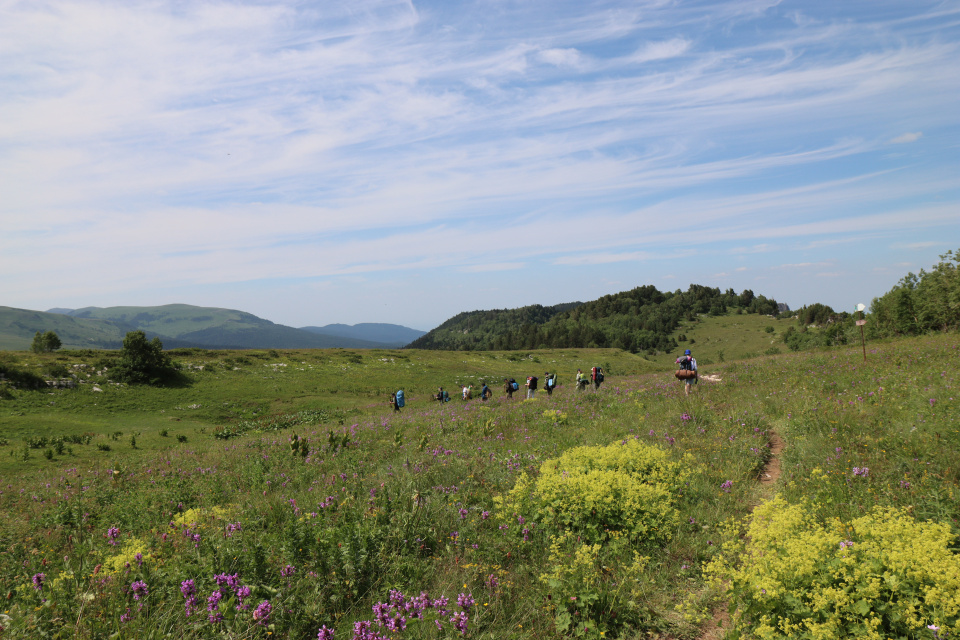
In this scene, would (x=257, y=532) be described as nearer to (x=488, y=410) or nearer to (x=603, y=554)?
(x=603, y=554)

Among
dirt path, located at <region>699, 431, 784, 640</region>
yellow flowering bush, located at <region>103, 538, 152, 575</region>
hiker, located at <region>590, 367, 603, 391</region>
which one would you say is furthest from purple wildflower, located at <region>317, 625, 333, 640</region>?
hiker, located at <region>590, 367, 603, 391</region>

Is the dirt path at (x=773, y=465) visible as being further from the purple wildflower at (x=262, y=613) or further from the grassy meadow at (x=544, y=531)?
the purple wildflower at (x=262, y=613)

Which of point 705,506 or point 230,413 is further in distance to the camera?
point 230,413

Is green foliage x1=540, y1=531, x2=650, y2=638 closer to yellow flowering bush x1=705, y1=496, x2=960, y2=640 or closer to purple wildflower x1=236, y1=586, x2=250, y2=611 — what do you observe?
yellow flowering bush x1=705, y1=496, x2=960, y2=640

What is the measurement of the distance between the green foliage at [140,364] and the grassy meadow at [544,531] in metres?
26.8

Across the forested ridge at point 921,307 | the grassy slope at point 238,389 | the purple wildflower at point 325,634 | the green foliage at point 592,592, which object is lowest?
the grassy slope at point 238,389

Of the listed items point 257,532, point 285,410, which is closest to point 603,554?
point 257,532

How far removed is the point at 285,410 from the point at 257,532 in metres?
31.3

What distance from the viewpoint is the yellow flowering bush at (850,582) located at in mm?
3787

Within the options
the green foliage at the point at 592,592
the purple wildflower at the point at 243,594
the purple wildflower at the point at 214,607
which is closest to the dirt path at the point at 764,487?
the green foliage at the point at 592,592

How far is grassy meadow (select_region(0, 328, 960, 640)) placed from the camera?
14.4ft

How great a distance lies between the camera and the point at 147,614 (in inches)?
186

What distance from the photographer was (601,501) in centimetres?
688

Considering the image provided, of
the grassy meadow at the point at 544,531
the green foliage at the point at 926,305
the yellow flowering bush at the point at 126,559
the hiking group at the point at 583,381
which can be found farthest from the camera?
the green foliage at the point at 926,305
